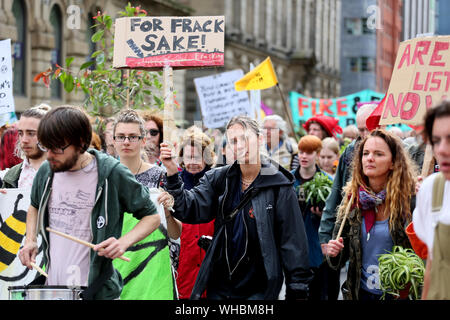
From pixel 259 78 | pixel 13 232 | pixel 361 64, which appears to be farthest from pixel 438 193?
pixel 361 64

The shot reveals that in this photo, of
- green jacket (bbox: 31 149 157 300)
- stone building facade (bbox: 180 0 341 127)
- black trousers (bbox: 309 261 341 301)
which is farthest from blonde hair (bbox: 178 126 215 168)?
stone building facade (bbox: 180 0 341 127)

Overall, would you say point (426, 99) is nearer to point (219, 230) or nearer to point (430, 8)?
point (219, 230)

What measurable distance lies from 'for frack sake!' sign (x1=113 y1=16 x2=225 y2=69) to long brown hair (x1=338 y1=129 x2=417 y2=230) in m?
1.31

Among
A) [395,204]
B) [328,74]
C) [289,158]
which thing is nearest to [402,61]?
[395,204]

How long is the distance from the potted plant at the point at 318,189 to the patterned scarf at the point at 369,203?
2805mm

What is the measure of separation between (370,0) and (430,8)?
41.0m

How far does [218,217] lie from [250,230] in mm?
254

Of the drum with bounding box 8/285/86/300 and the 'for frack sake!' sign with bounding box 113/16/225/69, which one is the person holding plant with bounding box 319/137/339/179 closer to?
the 'for frack sake!' sign with bounding box 113/16/225/69

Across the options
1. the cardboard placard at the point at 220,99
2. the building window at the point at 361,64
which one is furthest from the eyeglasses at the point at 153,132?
the building window at the point at 361,64

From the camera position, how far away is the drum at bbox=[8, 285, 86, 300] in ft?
13.9

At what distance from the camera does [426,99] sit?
6004mm

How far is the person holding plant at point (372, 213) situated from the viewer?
5703 mm

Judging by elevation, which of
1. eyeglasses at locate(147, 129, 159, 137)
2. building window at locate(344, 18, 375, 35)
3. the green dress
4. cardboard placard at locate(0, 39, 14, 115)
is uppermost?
building window at locate(344, 18, 375, 35)

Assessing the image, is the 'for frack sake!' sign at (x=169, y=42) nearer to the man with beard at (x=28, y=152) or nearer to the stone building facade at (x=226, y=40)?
the man with beard at (x=28, y=152)
